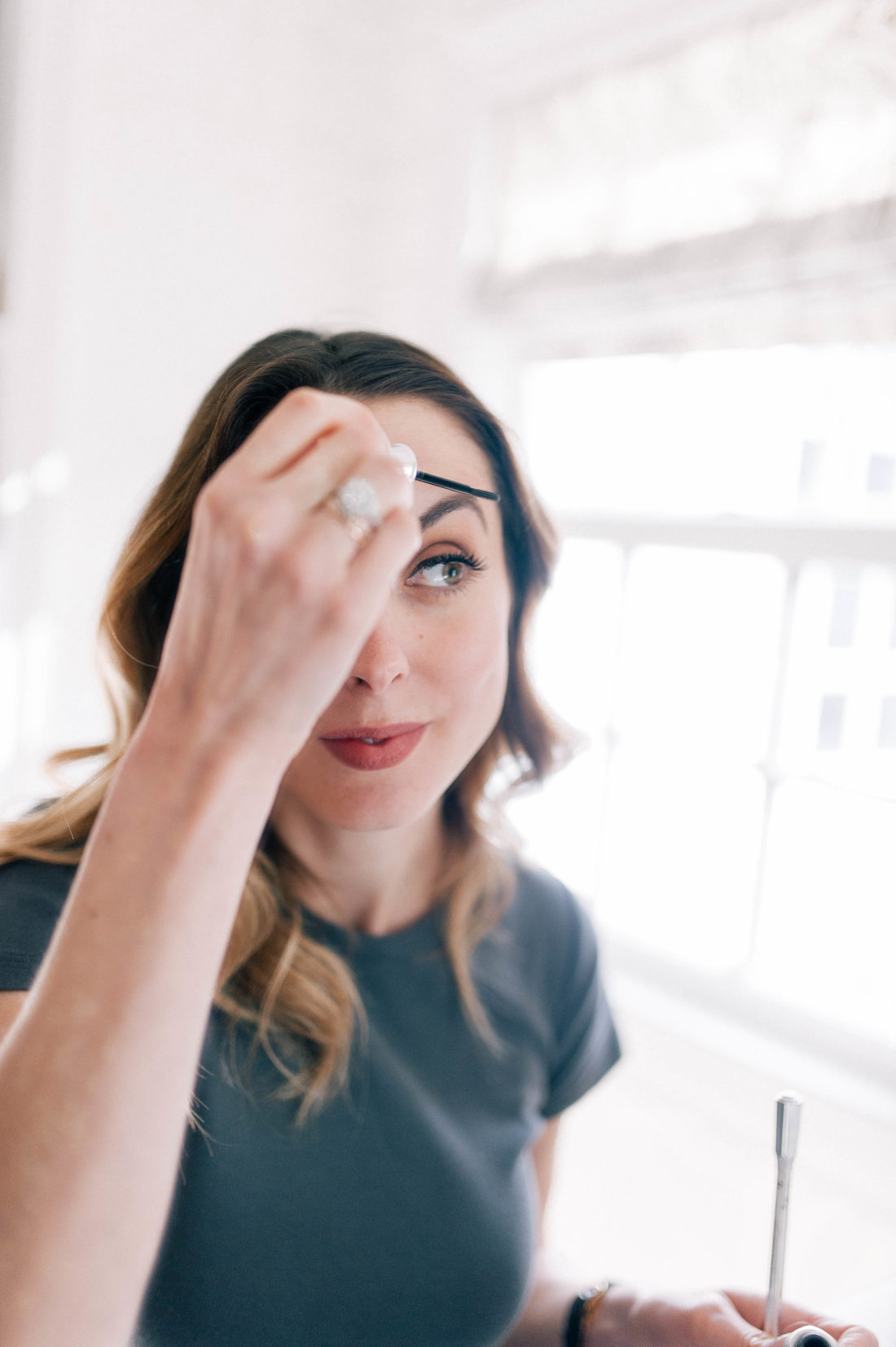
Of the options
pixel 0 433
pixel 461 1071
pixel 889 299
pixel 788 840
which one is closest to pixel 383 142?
pixel 0 433

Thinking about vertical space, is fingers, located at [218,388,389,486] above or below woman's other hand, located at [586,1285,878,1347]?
above

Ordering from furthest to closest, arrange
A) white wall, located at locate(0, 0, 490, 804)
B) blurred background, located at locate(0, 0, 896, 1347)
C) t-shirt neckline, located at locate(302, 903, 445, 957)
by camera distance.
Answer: white wall, located at locate(0, 0, 490, 804) → blurred background, located at locate(0, 0, 896, 1347) → t-shirt neckline, located at locate(302, 903, 445, 957)

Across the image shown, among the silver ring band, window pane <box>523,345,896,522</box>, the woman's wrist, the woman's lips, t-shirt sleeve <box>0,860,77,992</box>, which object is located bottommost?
the woman's wrist

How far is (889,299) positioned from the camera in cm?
135

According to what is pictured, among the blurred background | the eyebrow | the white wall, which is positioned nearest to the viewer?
the eyebrow

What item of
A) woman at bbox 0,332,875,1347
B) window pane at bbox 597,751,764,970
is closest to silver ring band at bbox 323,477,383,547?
woman at bbox 0,332,875,1347

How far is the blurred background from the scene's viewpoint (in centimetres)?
138

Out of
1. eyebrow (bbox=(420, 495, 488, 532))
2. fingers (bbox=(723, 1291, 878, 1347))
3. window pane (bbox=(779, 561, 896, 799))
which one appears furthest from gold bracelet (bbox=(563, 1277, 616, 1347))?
window pane (bbox=(779, 561, 896, 799))

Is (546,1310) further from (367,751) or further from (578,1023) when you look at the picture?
(367,751)

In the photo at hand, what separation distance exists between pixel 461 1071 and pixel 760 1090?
0.71m

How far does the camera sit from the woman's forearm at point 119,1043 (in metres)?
0.39

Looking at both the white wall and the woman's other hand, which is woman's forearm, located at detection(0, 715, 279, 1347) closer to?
the woman's other hand

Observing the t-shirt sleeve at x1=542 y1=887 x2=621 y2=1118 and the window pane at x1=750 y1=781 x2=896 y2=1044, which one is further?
the window pane at x1=750 y1=781 x2=896 y2=1044

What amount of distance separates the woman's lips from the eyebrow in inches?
6.3
